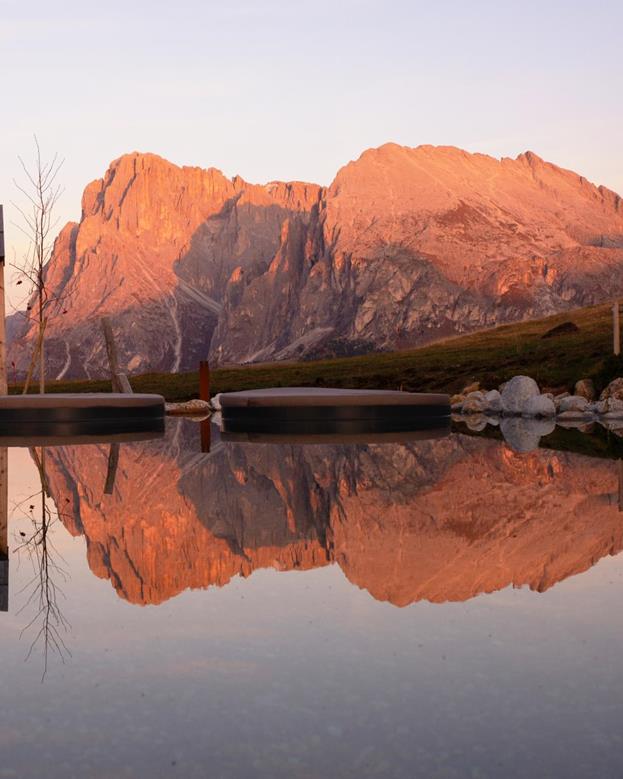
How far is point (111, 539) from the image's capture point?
8703 mm

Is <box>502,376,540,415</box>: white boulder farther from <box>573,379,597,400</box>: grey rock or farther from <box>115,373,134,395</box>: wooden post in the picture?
<box>115,373,134,395</box>: wooden post

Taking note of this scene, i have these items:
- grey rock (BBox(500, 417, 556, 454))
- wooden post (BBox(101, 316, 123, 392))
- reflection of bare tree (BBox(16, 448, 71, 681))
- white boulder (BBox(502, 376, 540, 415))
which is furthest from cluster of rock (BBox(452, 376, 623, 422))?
reflection of bare tree (BBox(16, 448, 71, 681))

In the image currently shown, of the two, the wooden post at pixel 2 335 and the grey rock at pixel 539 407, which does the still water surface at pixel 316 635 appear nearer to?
the wooden post at pixel 2 335

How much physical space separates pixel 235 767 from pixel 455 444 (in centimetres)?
1471

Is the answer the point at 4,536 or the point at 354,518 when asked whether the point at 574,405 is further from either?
the point at 4,536

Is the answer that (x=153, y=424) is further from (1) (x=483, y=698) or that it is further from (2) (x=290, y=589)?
(1) (x=483, y=698)

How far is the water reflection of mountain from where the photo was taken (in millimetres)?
7320

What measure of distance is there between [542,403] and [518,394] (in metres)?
1.00

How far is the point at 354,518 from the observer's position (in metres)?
9.70

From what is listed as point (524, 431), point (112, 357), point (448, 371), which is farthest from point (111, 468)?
point (448, 371)

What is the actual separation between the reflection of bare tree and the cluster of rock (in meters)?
18.6

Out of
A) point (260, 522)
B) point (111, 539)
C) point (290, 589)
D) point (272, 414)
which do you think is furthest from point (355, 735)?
point (272, 414)

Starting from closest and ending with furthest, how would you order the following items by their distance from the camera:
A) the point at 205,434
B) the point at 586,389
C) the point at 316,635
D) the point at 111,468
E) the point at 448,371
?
1. the point at 316,635
2. the point at 111,468
3. the point at 205,434
4. the point at 586,389
5. the point at 448,371

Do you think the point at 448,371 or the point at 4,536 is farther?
the point at 448,371
